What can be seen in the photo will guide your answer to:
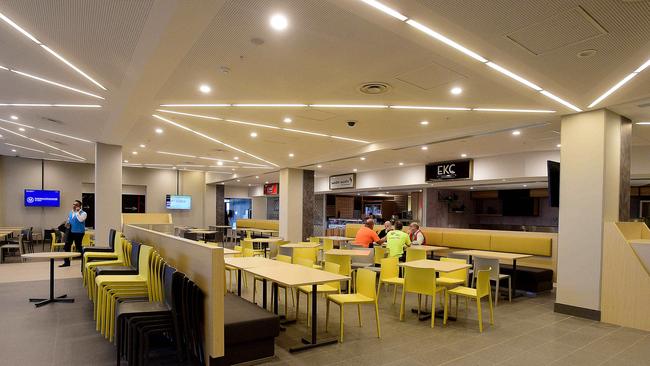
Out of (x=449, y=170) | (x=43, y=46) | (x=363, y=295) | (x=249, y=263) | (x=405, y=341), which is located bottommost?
(x=405, y=341)

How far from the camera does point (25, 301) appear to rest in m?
5.95

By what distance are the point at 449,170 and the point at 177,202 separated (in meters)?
12.5

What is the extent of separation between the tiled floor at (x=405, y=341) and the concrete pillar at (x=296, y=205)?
7.48 m

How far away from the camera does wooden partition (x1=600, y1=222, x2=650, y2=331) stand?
522 cm

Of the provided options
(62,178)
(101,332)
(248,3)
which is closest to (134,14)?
(248,3)

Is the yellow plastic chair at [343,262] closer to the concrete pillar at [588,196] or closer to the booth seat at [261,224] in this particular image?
the concrete pillar at [588,196]

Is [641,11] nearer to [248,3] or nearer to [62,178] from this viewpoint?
[248,3]

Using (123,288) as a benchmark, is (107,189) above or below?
above

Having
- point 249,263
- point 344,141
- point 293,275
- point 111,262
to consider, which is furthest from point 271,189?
point 293,275

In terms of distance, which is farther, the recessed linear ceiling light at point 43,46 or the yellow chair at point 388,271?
the yellow chair at point 388,271

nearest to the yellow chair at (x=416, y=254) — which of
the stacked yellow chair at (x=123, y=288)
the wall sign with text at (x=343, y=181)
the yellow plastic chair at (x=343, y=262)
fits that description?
the yellow plastic chair at (x=343, y=262)

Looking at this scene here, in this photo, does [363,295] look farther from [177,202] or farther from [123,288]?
[177,202]

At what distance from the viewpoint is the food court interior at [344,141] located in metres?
3.41

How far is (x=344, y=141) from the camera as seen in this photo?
30.0ft
